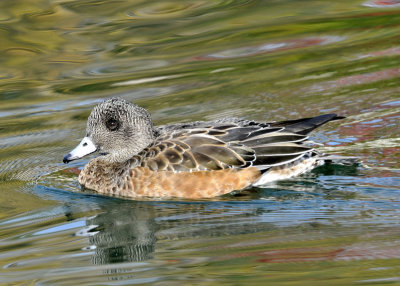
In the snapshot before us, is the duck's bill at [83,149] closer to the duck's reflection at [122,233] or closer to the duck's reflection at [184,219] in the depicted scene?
the duck's reflection at [184,219]

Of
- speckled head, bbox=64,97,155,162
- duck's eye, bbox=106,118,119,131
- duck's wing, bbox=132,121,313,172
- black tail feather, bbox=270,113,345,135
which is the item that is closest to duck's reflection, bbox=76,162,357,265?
duck's wing, bbox=132,121,313,172

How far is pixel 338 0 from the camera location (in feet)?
40.4

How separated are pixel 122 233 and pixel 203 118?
9.83ft

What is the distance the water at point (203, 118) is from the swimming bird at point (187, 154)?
0.48 feet

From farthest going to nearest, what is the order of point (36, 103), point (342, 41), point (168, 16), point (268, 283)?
point (168, 16), point (342, 41), point (36, 103), point (268, 283)

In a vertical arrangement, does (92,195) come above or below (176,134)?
below

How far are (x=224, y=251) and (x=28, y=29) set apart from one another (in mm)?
7198

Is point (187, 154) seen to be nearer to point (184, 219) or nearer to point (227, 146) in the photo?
point (227, 146)

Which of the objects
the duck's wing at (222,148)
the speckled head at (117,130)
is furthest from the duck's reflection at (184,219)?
the speckled head at (117,130)

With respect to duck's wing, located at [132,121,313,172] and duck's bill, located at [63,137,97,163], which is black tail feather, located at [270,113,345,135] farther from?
duck's bill, located at [63,137,97,163]

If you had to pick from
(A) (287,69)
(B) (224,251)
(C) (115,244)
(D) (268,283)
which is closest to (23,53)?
(A) (287,69)

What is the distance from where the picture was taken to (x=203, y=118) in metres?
9.09

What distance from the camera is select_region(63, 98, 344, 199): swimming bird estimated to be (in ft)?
23.1

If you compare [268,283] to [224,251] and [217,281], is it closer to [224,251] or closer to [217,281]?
[217,281]
